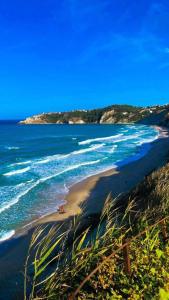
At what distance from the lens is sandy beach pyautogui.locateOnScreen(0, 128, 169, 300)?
10.3 metres

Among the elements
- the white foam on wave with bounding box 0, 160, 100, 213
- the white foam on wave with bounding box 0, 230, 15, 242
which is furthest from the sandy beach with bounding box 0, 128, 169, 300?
the white foam on wave with bounding box 0, 160, 100, 213

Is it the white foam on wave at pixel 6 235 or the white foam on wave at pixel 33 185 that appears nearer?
the white foam on wave at pixel 6 235

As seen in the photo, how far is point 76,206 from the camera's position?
19469 mm

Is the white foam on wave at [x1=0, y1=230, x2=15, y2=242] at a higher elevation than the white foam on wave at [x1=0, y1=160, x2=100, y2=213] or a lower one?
higher

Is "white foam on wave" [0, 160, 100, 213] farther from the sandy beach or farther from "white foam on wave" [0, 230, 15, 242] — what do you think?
"white foam on wave" [0, 230, 15, 242]

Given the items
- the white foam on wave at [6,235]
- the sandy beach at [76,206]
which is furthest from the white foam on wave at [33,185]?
the white foam on wave at [6,235]

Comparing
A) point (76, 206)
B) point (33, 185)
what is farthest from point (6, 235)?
point (33, 185)

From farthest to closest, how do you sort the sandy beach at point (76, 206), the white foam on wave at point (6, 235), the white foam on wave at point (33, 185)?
the white foam on wave at point (33, 185)
the white foam on wave at point (6, 235)
the sandy beach at point (76, 206)

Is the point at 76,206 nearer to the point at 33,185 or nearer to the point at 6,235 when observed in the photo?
the point at 6,235

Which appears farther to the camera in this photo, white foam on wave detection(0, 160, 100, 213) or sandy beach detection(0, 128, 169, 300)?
white foam on wave detection(0, 160, 100, 213)

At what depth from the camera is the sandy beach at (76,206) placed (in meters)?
10.3

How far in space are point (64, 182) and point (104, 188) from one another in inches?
133

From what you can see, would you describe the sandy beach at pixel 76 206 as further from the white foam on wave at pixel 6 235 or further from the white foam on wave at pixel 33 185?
the white foam on wave at pixel 33 185

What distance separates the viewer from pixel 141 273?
5039mm
